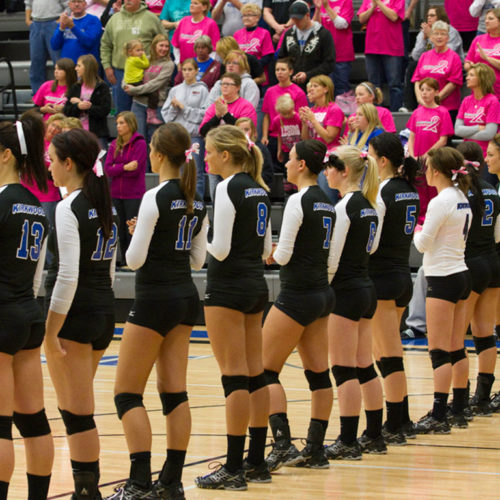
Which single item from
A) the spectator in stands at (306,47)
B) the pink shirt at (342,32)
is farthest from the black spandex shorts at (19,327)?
the pink shirt at (342,32)

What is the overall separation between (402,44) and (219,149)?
739cm

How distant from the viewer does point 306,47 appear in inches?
447

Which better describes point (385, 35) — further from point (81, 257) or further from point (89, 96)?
point (81, 257)

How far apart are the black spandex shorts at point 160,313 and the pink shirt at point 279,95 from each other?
22.5 feet

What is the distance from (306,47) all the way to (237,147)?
21.9ft

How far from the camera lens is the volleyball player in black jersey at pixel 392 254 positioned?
5.89 metres

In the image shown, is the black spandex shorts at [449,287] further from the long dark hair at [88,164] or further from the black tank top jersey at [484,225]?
the long dark hair at [88,164]

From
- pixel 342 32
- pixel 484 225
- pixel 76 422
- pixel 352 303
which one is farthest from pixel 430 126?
pixel 76 422

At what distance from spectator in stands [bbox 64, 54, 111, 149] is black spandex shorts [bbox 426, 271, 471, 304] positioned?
6142 millimetres

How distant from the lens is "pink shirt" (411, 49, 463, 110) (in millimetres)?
11023

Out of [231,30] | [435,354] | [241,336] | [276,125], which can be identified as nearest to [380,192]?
[435,354]

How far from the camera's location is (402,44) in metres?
11.8

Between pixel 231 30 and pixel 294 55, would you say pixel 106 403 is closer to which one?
pixel 294 55

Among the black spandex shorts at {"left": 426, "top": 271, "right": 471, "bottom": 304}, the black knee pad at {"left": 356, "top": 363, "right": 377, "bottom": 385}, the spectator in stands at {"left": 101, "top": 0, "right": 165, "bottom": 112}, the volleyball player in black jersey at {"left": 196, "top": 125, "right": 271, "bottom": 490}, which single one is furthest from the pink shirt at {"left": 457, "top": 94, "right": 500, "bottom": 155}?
the volleyball player in black jersey at {"left": 196, "top": 125, "right": 271, "bottom": 490}
